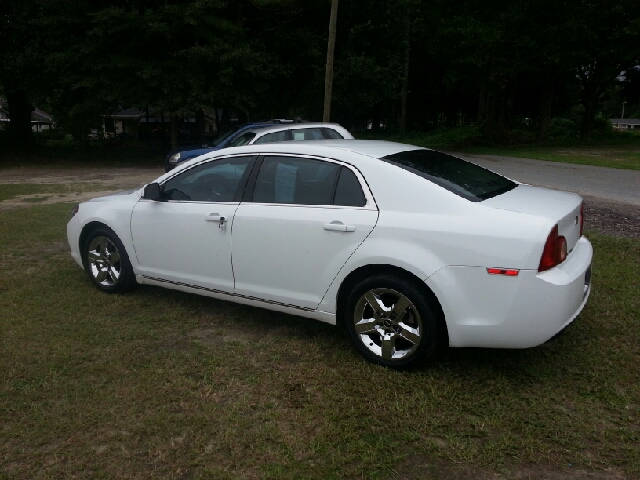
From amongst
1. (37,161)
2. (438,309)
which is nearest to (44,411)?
(438,309)

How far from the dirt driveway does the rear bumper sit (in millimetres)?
4965

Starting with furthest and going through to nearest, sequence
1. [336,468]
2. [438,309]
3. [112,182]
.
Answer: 1. [112,182]
2. [438,309]
3. [336,468]

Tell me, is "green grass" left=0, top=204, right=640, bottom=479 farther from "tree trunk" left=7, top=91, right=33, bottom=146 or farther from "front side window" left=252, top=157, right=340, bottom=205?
"tree trunk" left=7, top=91, right=33, bottom=146

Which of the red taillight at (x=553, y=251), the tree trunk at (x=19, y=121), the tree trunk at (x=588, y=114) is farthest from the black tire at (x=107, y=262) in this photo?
the tree trunk at (x=588, y=114)

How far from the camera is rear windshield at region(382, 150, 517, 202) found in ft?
12.8

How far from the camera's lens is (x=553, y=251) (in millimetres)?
3477

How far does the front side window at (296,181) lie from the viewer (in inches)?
164

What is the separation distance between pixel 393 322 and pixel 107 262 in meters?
3.01

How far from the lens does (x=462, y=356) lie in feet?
13.5

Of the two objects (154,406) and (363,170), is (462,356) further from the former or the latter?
(154,406)

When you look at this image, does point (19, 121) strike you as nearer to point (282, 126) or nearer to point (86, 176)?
point (86, 176)

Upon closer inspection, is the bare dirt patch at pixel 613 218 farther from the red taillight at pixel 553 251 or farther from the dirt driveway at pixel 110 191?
the red taillight at pixel 553 251

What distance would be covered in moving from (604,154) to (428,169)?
22.7m

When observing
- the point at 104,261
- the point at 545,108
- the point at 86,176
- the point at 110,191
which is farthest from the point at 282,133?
the point at 545,108
